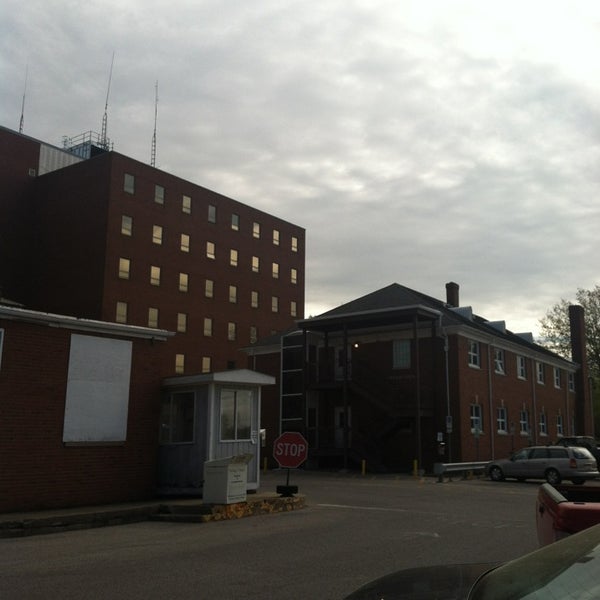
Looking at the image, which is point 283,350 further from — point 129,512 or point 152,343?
point 129,512

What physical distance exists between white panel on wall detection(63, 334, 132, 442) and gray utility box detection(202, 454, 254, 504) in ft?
10.1

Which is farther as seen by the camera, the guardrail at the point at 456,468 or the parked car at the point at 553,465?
the guardrail at the point at 456,468

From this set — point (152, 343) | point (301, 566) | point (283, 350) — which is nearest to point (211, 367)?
point (283, 350)

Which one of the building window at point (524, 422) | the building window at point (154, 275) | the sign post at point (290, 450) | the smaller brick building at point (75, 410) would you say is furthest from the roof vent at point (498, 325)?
the smaller brick building at point (75, 410)

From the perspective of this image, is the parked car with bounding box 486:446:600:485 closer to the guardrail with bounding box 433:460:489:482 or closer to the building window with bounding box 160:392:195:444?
the guardrail with bounding box 433:460:489:482

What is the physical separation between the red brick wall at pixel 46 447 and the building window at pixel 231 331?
42830 mm

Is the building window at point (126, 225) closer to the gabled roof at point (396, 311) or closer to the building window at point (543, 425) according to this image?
the gabled roof at point (396, 311)

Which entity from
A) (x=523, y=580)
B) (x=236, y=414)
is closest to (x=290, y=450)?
(x=236, y=414)

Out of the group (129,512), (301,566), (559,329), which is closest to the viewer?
(301,566)

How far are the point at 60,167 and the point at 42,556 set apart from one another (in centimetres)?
5426

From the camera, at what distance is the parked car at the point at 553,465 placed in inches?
1040

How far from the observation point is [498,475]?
1117 inches

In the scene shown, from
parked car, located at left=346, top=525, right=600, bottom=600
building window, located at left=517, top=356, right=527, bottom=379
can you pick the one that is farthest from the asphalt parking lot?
building window, located at left=517, top=356, right=527, bottom=379

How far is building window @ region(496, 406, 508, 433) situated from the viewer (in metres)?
37.0
